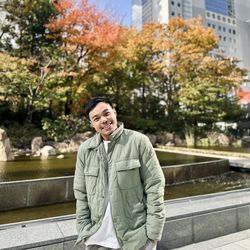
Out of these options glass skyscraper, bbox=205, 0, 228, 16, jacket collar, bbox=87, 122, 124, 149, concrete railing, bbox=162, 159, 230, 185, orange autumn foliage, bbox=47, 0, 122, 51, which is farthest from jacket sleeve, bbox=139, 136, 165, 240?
glass skyscraper, bbox=205, 0, 228, 16

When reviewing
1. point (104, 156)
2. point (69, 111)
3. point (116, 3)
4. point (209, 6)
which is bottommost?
point (104, 156)

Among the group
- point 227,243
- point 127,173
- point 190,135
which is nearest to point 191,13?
point 190,135

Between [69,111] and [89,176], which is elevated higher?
[69,111]

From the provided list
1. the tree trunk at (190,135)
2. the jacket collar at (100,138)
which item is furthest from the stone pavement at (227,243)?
the tree trunk at (190,135)

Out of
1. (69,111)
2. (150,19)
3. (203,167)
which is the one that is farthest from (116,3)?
(203,167)

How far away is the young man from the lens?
131 cm

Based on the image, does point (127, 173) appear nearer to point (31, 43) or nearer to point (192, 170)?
point (192, 170)

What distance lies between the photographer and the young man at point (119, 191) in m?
1.31

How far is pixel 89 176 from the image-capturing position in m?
1.41

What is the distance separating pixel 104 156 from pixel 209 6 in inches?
1670

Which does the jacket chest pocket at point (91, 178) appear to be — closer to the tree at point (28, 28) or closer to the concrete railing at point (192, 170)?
the concrete railing at point (192, 170)

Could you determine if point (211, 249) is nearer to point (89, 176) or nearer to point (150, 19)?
point (89, 176)

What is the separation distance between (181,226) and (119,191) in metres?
1.51

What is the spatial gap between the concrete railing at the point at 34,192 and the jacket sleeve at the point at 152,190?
307cm
